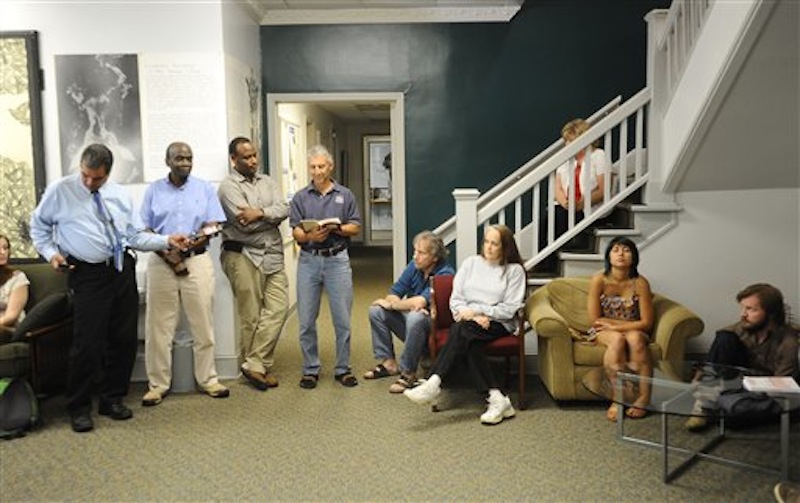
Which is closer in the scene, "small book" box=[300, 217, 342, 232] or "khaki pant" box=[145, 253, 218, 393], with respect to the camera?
"khaki pant" box=[145, 253, 218, 393]

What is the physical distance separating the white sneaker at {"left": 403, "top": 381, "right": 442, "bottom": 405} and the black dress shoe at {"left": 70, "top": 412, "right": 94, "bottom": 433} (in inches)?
67.0

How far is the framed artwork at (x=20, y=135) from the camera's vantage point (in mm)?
4410

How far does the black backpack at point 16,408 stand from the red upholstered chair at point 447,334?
87.3 inches

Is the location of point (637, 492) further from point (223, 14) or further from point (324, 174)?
point (223, 14)

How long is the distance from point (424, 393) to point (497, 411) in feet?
1.34

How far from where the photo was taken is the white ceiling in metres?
5.89

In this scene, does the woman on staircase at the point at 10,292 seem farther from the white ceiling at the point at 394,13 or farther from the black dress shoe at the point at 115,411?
the white ceiling at the point at 394,13

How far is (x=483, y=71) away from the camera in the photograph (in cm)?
611

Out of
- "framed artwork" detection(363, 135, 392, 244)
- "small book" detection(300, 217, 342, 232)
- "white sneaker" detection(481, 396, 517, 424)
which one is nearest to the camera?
"white sneaker" detection(481, 396, 517, 424)

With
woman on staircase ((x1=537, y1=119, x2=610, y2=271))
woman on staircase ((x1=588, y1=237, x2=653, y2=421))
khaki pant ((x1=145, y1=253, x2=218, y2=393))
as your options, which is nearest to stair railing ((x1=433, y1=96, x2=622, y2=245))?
woman on staircase ((x1=537, y1=119, x2=610, y2=271))

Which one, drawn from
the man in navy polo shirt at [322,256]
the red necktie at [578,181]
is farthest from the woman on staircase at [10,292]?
the red necktie at [578,181]

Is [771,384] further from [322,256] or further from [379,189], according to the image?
[379,189]

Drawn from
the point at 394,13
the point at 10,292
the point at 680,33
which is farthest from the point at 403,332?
the point at 394,13

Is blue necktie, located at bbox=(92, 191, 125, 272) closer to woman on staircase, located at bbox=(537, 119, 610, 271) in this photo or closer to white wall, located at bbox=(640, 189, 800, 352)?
woman on staircase, located at bbox=(537, 119, 610, 271)
